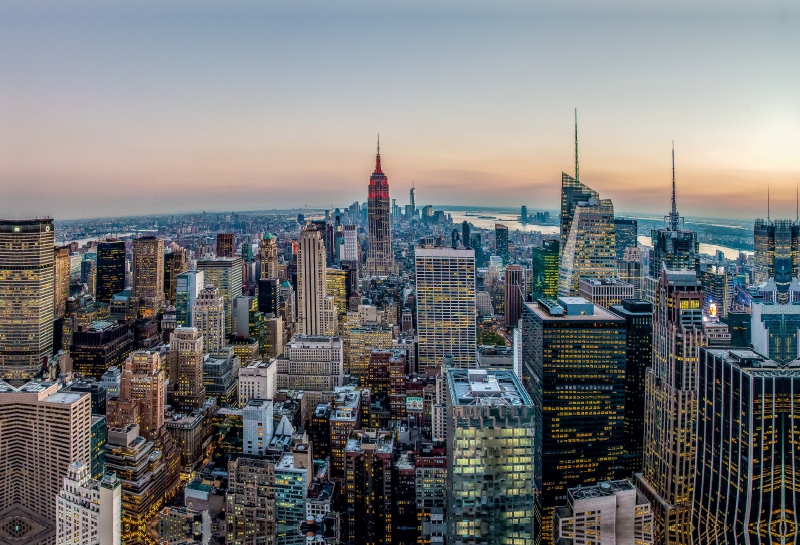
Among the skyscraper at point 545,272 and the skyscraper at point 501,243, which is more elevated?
the skyscraper at point 501,243

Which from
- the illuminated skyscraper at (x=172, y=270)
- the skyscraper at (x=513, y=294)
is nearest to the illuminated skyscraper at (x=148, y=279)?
the illuminated skyscraper at (x=172, y=270)

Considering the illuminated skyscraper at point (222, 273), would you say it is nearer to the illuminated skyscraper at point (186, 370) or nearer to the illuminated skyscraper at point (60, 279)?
the illuminated skyscraper at point (60, 279)

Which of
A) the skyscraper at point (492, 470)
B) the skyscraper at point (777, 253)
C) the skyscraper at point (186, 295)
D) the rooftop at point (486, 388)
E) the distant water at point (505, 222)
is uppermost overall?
the distant water at point (505, 222)

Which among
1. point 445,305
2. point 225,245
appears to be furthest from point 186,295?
point 445,305

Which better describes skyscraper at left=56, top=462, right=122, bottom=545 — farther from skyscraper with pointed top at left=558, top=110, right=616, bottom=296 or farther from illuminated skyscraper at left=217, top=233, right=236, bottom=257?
skyscraper with pointed top at left=558, top=110, right=616, bottom=296

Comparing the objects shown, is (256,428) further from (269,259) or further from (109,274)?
(109,274)

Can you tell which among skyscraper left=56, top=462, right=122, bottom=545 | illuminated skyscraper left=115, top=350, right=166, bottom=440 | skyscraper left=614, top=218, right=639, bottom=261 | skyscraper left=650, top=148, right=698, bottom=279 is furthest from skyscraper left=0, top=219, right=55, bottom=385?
skyscraper left=614, top=218, right=639, bottom=261
